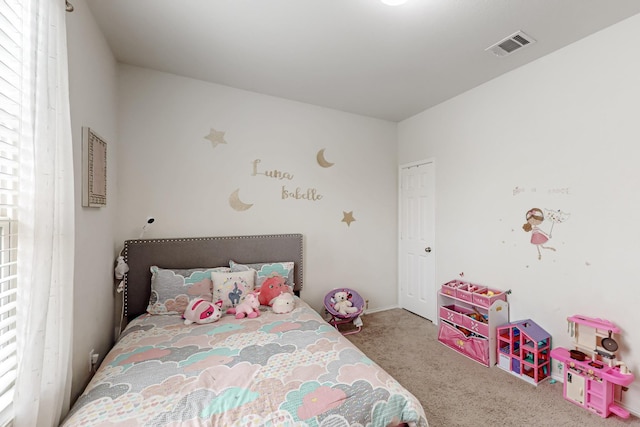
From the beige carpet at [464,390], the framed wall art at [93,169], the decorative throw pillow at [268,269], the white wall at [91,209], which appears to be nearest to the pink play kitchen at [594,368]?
the beige carpet at [464,390]

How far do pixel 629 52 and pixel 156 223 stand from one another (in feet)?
12.8

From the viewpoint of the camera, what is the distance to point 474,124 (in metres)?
2.89

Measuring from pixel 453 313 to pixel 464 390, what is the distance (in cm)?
78

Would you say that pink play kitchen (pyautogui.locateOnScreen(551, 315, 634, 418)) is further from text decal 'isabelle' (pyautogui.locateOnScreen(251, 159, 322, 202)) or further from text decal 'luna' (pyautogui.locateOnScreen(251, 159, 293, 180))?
text decal 'luna' (pyautogui.locateOnScreen(251, 159, 293, 180))

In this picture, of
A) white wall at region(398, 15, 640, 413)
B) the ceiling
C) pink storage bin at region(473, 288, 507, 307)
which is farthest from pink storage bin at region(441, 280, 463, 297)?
the ceiling

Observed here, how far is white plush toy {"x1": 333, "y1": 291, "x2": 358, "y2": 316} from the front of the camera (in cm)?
305

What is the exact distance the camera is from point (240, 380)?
143 cm

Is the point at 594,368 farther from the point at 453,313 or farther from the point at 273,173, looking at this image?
the point at 273,173

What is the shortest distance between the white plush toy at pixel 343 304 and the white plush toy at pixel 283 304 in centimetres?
79

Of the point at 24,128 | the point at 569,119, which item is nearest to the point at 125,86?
the point at 24,128

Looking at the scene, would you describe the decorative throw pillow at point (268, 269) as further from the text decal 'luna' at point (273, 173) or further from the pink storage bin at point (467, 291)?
the pink storage bin at point (467, 291)

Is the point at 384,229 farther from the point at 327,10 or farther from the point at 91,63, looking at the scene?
the point at 91,63

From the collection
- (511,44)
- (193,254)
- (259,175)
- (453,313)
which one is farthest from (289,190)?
(511,44)

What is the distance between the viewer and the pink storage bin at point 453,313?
8.86 ft
